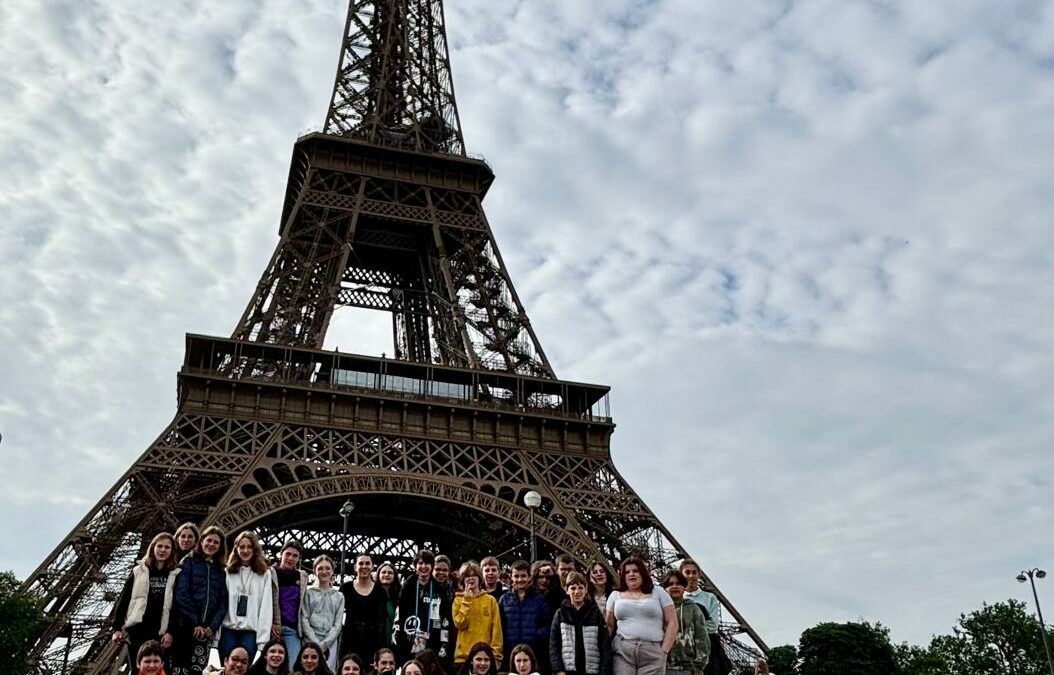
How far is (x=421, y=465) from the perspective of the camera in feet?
105

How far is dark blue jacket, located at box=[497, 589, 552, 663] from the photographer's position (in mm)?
10734

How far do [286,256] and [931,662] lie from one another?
43353 millimetres

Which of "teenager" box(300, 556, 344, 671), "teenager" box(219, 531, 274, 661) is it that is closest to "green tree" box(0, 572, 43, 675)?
"teenager" box(300, 556, 344, 671)

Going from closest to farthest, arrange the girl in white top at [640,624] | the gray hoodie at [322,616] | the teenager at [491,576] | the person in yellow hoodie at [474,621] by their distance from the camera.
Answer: the girl in white top at [640,624] → the person in yellow hoodie at [474,621] → the gray hoodie at [322,616] → the teenager at [491,576]

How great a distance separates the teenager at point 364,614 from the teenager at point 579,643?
2.14 meters

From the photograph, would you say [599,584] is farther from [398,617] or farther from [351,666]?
[351,666]

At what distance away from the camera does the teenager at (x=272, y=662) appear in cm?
945

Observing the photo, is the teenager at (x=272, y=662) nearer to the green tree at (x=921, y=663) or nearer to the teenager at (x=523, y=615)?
the teenager at (x=523, y=615)

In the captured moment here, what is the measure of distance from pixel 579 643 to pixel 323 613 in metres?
2.94

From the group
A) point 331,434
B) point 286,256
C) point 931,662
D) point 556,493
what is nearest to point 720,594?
point 556,493

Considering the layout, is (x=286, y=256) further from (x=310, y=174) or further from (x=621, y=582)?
(x=621, y=582)

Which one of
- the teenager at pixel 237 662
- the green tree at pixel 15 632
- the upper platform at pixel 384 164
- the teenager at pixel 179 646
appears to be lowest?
the teenager at pixel 237 662

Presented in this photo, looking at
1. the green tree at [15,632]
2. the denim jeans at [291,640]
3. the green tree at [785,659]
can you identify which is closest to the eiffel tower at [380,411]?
the green tree at [15,632]

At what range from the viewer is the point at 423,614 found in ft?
36.3
